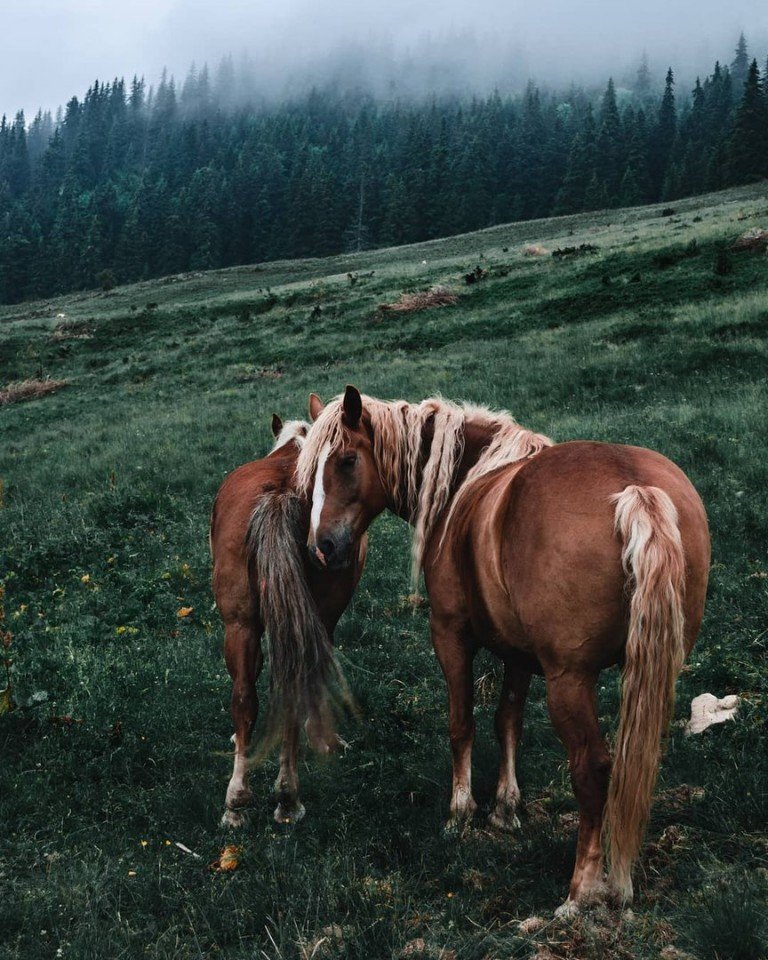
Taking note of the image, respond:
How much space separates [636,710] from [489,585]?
2.99 feet

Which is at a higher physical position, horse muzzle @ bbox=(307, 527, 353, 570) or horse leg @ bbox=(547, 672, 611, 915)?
horse muzzle @ bbox=(307, 527, 353, 570)

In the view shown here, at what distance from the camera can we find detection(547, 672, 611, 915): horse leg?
3059 mm

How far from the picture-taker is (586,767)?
3.07 m

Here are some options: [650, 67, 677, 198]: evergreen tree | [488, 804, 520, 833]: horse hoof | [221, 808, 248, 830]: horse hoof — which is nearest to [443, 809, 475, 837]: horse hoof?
[488, 804, 520, 833]: horse hoof

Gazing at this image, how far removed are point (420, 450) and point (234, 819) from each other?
8.25ft

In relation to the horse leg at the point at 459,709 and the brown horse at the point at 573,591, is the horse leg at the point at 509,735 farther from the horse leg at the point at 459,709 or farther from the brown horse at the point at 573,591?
the horse leg at the point at 459,709

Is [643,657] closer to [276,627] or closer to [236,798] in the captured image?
[276,627]

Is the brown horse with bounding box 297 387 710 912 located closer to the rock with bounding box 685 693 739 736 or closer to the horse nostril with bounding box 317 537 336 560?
the horse nostril with bounding box 317 537 336 560

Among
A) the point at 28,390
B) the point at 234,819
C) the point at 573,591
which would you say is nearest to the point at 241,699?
the point at 234,819

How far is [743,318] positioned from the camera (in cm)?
→ 1623

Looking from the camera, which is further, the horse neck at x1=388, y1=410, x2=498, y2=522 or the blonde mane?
the horse neck at x1=388, y1=410, x2=498, y2=522

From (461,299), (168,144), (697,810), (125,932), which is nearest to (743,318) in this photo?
(461,299)

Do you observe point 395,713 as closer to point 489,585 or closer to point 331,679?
point 331,679

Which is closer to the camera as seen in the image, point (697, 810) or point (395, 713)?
point (697, 810)
